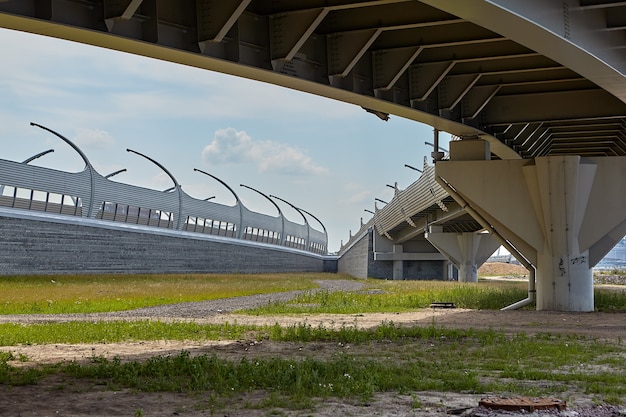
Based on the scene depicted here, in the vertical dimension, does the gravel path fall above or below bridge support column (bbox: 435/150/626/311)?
below

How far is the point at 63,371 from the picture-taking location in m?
11.9

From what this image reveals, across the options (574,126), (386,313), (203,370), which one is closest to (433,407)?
(203,370)

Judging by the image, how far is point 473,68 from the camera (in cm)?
2334

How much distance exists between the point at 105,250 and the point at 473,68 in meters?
30.5

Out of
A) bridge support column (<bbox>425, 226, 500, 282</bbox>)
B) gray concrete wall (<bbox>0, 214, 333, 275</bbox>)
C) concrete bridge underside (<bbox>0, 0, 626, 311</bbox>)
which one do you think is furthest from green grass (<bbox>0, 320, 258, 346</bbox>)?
bridge support column (<bbox>425, 226, 500, 282</bbox>)

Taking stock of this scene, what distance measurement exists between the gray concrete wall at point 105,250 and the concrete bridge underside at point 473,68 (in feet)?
73.5

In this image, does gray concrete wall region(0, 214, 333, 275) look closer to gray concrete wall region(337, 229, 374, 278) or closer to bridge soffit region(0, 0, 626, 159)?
gray concrete wall region(337, 229, 374, 278)

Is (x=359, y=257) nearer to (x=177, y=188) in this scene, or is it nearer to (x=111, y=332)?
(x=177, y=188)

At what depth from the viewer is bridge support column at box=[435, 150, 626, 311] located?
25.5 m

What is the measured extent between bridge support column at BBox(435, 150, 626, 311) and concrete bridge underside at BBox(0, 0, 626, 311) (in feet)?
0.12

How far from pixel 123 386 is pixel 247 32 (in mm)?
9203

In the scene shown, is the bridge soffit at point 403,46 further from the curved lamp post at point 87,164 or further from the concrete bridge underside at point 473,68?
the curved lamp post at point 87,164

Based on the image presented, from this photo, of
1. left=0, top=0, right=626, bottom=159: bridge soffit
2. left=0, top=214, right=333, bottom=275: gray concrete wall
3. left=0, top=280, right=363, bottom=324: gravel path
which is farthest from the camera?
left=0, top=214, right=333, bottom=275: gray concrete wall

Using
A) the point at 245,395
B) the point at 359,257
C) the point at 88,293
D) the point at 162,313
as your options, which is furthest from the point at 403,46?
the point at 359,257
